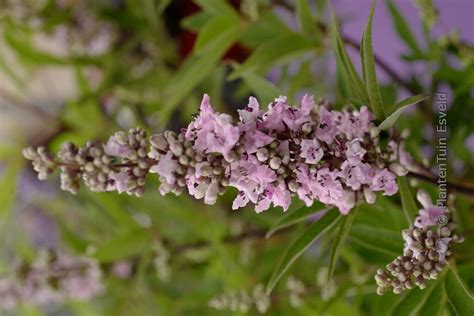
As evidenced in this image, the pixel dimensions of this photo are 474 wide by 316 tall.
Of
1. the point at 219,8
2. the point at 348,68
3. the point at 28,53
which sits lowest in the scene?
the point at 348,68

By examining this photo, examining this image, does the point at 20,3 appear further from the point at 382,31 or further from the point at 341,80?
the point at 382,31

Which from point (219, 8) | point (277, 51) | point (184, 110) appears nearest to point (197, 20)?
point (219, 8)

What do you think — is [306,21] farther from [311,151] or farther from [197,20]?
[311,151]

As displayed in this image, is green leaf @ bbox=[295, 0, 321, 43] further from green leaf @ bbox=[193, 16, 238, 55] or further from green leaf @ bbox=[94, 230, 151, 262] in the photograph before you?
green leaf @ bbox=[94, 230, 151, 262]

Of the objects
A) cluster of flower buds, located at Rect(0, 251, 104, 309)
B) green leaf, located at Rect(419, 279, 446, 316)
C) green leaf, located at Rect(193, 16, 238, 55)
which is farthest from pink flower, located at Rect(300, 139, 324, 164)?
cluster of flower buds, located at Rect(0, 251, 104, 309)

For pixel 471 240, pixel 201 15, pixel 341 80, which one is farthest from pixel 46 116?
pixel 471 240

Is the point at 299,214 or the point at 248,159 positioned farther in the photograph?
the point at 299,214

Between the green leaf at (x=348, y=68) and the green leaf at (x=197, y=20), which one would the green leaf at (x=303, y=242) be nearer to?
the green leaf at (x=348, y=68)
